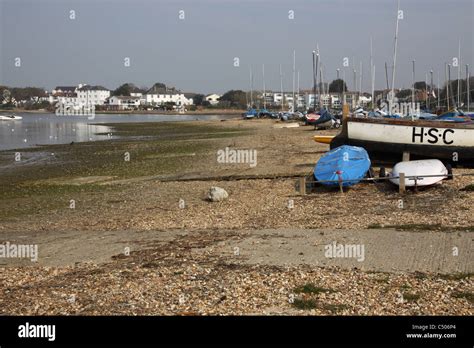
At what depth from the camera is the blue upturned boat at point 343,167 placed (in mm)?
16094

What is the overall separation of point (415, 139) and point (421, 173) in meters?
4.47

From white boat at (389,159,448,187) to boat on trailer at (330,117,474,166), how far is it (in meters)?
3.34

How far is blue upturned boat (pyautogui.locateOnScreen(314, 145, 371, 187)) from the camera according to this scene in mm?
16094

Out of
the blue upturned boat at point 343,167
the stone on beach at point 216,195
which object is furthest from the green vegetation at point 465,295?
the stone on beach at point 216,195

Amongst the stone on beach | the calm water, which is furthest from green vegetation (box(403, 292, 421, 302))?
the calm water

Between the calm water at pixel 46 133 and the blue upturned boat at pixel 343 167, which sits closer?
the blue upturned boat at pixel 343 167

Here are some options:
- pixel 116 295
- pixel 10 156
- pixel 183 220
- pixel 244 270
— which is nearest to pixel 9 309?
pixel 116 295

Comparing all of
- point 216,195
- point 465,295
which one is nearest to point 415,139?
Answer: point 216,195

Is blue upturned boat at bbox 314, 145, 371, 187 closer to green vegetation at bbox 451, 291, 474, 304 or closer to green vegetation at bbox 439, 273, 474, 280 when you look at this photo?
green vegetation at bbox 439, 273, 474, 280

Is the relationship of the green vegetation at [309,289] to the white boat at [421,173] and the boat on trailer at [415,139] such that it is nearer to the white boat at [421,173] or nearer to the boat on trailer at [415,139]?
the white boat at [421,173]

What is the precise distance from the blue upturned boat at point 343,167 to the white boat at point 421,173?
3.33ft

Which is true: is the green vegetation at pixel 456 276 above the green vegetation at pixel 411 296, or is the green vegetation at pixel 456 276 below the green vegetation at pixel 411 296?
above

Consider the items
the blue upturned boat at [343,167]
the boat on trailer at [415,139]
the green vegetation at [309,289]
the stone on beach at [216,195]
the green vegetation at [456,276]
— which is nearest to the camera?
the green vegetation at [309,289]
